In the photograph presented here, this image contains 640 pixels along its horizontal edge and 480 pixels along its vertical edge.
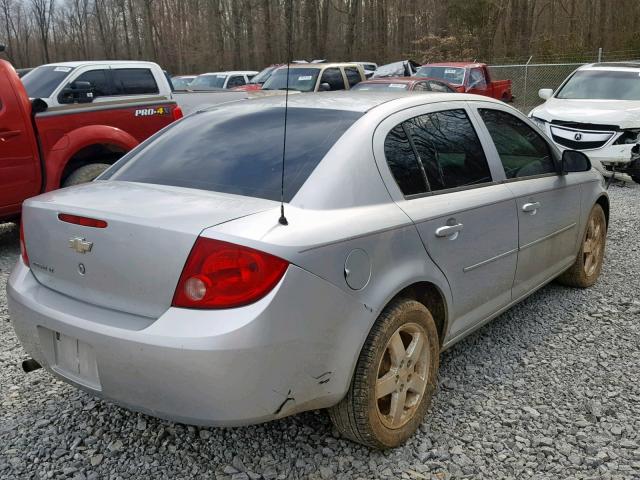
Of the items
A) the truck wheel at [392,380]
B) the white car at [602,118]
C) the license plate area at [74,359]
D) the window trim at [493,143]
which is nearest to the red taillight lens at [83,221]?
the license plate area at [74,359]

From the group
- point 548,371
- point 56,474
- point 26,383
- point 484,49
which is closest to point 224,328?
point 56,474

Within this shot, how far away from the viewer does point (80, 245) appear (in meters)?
2.43

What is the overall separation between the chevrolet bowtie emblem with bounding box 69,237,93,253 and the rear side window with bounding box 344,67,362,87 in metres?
13.3

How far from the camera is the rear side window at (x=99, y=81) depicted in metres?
7.90

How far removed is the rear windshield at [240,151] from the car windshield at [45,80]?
206 inches

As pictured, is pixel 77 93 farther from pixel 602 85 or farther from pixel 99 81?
pixel 602 85

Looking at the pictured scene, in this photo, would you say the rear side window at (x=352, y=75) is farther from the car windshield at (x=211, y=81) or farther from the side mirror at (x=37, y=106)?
the side mirror at (x=37, y=106)

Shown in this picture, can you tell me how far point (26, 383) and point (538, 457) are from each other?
2683 millimetres

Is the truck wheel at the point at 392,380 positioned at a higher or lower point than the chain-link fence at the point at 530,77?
lower

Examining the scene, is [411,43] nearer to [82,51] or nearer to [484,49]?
[484,49]

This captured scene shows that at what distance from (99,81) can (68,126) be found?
1801 mm

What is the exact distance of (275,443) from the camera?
2789 millimetres

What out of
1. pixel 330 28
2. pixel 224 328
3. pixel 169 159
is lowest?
pixel 224 328

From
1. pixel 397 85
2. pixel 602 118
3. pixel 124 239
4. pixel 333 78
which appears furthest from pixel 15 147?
pixel 333 78
